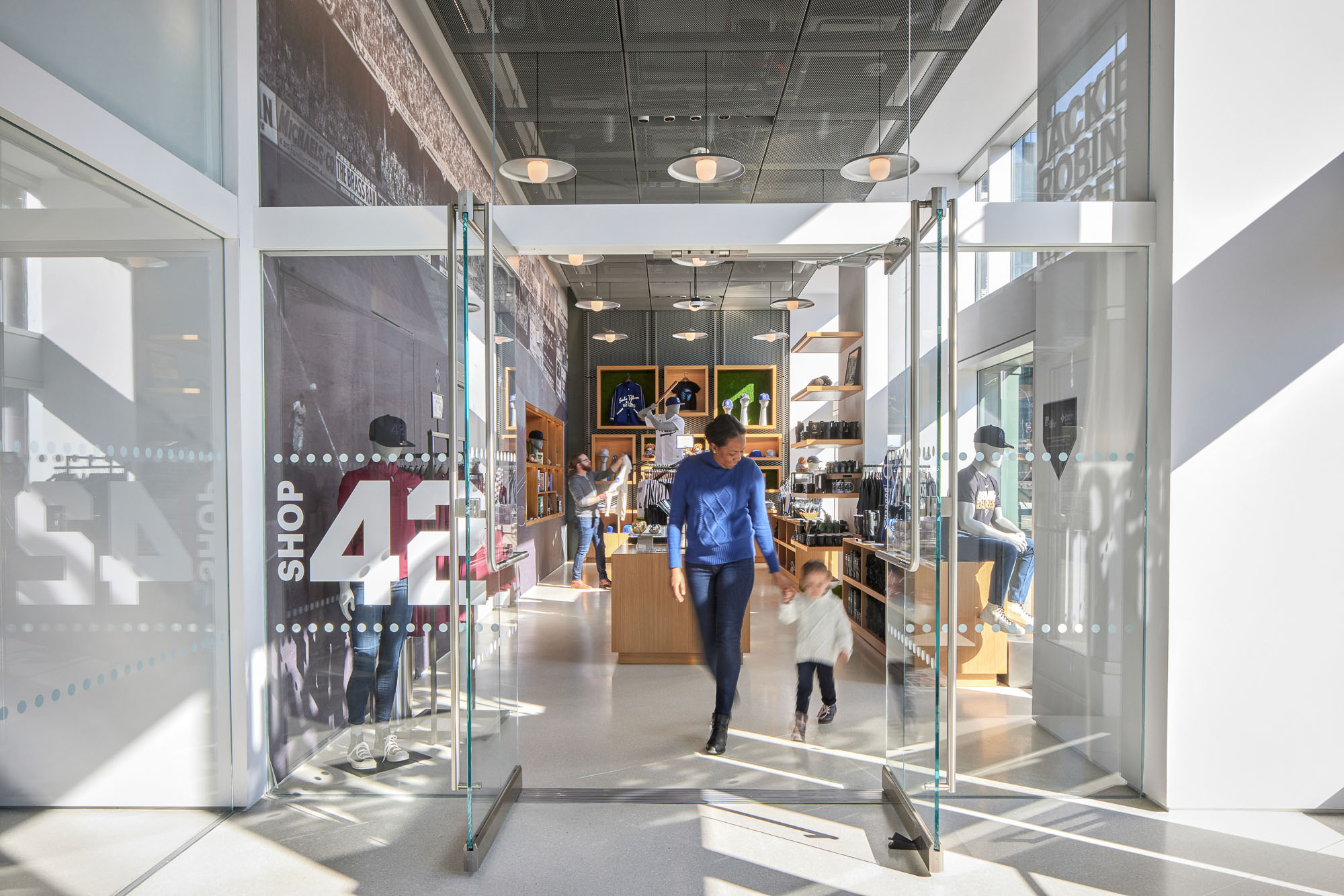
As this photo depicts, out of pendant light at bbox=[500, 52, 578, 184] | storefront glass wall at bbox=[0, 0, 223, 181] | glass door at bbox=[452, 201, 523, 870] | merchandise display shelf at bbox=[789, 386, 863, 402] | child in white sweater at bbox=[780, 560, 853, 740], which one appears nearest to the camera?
storefront glass wall at bbox=[0, 0, 223, 181]

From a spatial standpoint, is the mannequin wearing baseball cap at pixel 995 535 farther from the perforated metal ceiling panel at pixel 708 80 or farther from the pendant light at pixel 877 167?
the pendant light at pixel 877 167

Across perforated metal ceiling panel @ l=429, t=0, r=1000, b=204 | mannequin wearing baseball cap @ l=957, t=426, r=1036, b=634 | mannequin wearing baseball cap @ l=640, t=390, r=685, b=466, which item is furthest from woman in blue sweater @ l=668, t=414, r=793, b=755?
mannequin wearing baseball cap @ l=640, t=390, r=685, b=466

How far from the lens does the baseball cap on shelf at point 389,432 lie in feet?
10.6

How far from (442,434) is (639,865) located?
1864mm

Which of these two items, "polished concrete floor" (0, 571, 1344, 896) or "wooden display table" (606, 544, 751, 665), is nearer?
"polished concrete floor" (0, 571, 1344, 896)

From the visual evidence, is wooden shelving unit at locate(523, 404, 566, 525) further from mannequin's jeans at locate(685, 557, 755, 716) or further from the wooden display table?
mannequin's jeans at locate(685, 557, 755, 716)

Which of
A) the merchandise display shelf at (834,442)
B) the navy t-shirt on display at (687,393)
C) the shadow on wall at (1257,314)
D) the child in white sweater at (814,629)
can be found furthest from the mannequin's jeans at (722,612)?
the navy t-shirt on display at (687,393)

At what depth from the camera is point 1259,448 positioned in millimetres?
2977

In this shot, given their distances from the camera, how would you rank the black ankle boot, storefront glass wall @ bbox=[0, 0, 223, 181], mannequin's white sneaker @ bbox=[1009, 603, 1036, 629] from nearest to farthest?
storefront glass wall @ bbox=[0, 0, 223, 181] < mannequin's white sneaker @ bbox=[1009, 603, 1036, 629] < the black ankle boot

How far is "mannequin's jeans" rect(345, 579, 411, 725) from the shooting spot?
321 cm

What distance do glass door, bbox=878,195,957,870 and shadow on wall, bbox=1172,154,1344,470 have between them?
1043 mm

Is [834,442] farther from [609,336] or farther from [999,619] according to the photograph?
[999,619]

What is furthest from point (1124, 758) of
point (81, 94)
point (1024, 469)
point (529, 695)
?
point (81, 94)

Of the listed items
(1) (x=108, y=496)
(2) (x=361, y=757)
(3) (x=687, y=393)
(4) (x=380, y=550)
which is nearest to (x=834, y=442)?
(3) (x=687, y=393)
